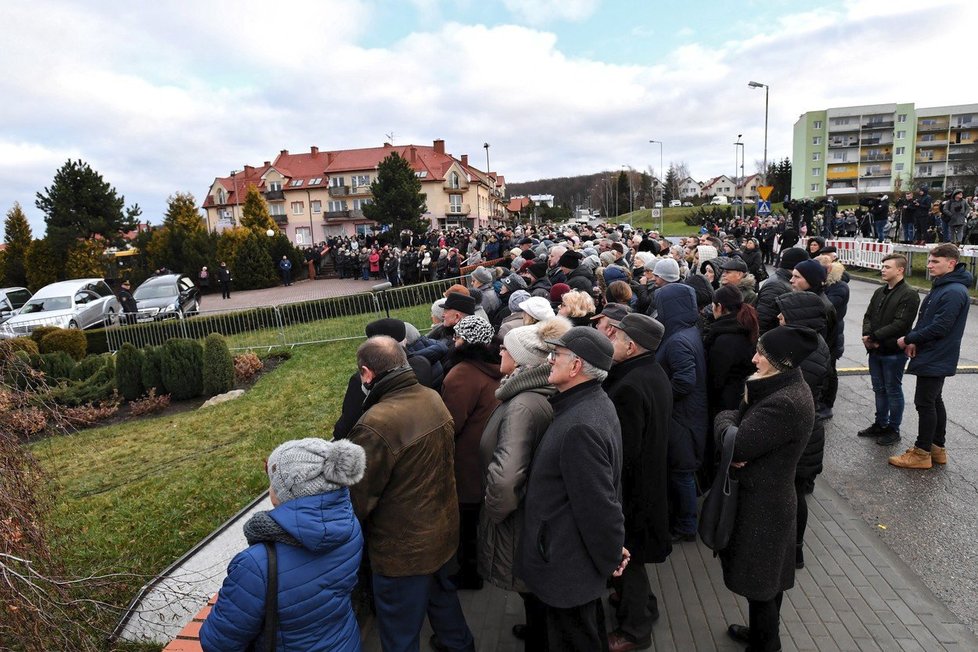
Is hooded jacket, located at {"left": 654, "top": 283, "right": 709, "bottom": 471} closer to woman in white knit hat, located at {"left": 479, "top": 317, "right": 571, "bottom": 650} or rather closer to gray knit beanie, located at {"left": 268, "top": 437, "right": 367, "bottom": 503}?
woman in white knit hat, located at {"left": 479, "top": 317, "right": 571, "bottom": 650}

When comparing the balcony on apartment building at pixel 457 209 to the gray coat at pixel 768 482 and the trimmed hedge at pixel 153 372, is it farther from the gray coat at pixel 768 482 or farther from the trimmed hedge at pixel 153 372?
the gray coat at pixel 768 482

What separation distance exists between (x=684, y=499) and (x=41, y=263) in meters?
43.6

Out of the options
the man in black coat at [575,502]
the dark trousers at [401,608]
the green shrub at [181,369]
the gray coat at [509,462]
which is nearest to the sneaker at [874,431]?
the man in black coat at [575,502]

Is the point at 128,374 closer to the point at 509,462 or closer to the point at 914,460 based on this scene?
the point at 509,462

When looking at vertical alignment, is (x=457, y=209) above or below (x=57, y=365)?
above

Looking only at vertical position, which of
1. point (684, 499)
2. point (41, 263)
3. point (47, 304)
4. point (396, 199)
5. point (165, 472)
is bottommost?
point (165, 472)

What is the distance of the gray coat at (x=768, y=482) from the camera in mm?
2982

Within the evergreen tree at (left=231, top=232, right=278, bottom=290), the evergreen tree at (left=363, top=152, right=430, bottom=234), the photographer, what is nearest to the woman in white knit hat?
the photographer

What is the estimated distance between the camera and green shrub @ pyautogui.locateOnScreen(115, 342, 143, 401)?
457 inches

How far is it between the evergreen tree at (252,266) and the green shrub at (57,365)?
18.5 m

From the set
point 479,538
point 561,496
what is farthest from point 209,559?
point 561,496

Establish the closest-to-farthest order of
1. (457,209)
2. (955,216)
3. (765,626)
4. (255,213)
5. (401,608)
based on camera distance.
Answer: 1. (401,608)
2. (765,626)
3. (955,216)
4. (255,213)
5. (457,209)

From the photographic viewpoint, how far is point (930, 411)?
529 centimetres

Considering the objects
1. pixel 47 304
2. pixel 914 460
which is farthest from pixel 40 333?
pixel 914 460
